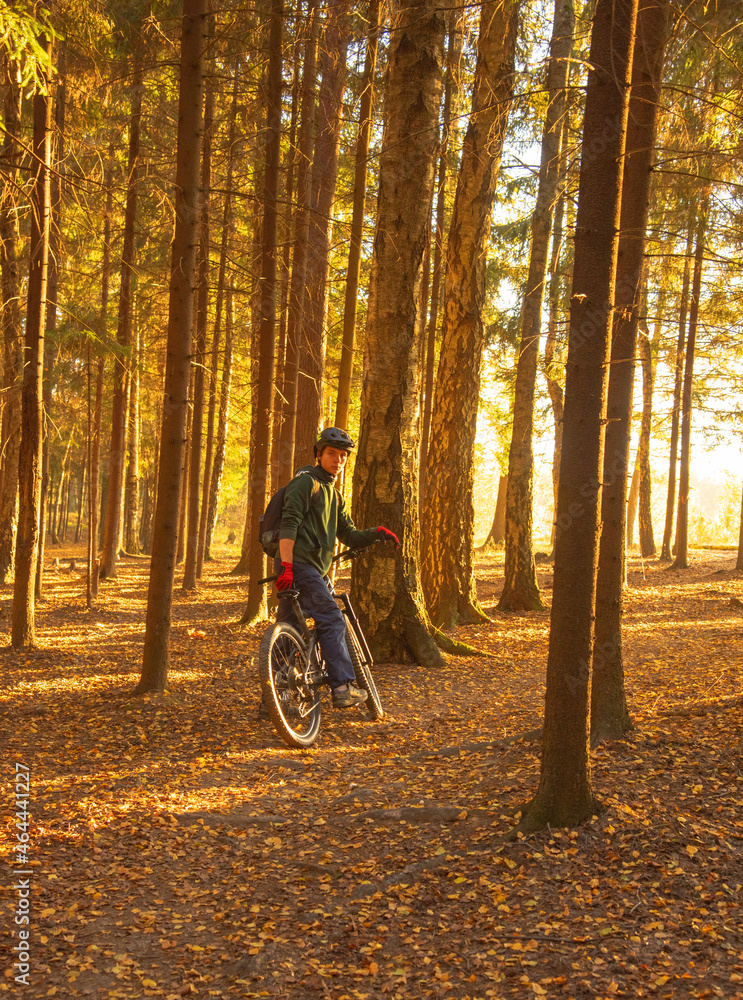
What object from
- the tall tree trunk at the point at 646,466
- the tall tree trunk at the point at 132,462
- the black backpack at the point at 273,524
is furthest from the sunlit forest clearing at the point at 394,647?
the tall tree trunk at the point at 132,462

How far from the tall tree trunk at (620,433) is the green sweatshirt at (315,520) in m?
2.10

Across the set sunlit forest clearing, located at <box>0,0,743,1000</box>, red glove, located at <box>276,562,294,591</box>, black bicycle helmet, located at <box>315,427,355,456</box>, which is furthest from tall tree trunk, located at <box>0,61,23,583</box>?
red glove, located at <box>276,562,294,591</box>

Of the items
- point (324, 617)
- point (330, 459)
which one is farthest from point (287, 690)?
point (330, 459)

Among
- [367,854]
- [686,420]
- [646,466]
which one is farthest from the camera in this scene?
[646,466]

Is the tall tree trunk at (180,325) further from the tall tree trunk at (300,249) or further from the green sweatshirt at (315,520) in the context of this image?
the tall tree trunk at (300,249)

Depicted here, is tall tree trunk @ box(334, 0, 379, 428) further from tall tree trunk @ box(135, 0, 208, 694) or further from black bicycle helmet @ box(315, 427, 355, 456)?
black bicycle helmet @ box(315, 427, 355, 456)

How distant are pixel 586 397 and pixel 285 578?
283 cm

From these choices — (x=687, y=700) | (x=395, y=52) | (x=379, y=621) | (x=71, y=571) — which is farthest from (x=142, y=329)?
(x=687, y=700)

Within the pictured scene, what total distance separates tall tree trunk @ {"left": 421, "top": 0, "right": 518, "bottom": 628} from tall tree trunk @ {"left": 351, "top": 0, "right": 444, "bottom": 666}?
2043mm

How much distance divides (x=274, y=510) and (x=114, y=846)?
2784mm

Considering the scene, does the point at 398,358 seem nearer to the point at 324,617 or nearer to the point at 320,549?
the point at 320,549

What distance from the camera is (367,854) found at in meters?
3.97

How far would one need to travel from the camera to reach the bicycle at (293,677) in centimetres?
549

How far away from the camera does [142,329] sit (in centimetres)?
2002
